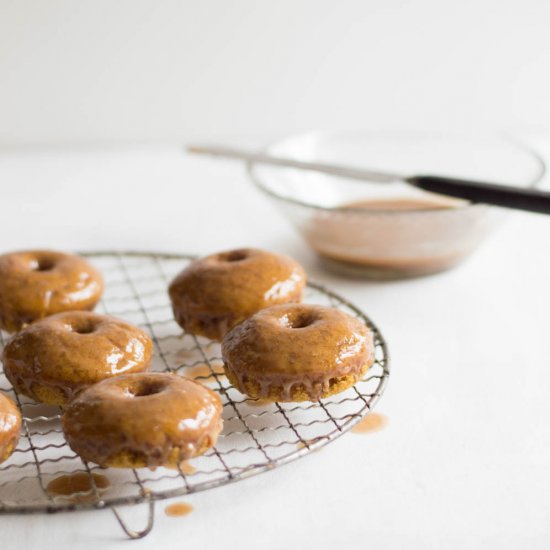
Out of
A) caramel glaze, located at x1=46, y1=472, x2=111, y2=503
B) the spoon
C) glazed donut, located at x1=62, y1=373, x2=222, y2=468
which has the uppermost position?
the spoon

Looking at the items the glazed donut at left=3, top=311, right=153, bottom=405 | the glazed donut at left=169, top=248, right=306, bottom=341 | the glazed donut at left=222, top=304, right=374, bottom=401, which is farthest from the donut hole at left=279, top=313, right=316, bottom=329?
the glazed donut at left=3, top=311, right=153, bottom=405

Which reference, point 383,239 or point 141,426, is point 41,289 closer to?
point 141,426

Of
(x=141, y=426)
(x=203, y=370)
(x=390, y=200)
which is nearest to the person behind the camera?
(x=141, y=426)

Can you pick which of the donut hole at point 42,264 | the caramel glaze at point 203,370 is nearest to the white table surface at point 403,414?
the caramel glaze at point 203,370

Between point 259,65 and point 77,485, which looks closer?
point 77,485

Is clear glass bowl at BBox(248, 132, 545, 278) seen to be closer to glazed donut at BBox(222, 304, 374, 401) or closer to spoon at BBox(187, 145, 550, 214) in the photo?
spoon at BBox(187, 145, 550, 214)

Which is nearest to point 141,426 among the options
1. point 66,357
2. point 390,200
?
point 66,357

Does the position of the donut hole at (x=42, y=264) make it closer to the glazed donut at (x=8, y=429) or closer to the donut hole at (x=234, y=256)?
the donut hole at (x=234, y=256)
